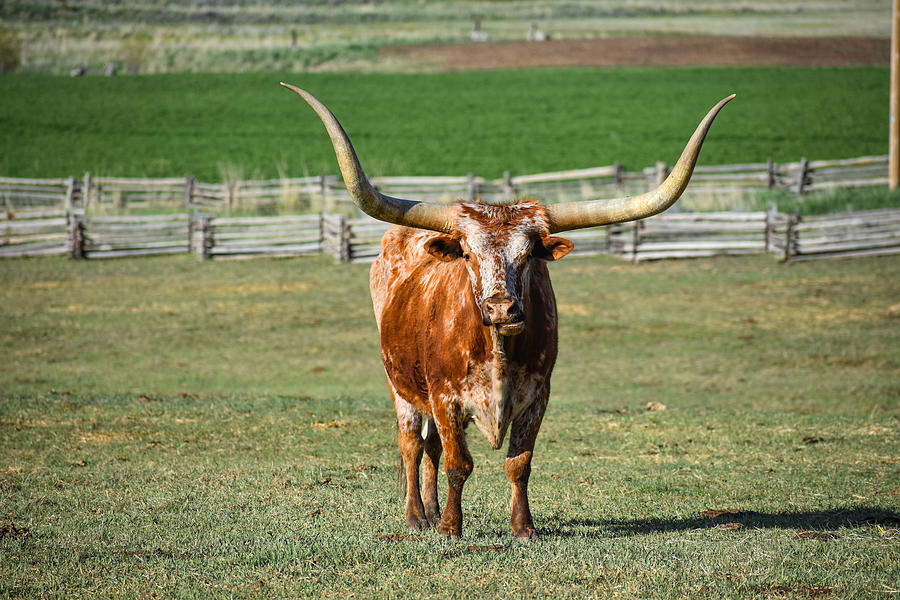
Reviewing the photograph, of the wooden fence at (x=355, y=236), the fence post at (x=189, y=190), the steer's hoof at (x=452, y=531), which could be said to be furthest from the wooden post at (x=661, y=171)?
the steer's hoof at (x=452, y=531)

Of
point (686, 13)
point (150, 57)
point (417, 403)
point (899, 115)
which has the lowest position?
point (417, 403)

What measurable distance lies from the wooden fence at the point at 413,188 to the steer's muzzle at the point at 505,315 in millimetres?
25507

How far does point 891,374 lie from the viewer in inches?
582

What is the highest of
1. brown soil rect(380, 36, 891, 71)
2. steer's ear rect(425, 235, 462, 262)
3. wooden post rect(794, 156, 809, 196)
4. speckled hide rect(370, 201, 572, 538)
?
brown soil rect(380, 36, 891, 71)

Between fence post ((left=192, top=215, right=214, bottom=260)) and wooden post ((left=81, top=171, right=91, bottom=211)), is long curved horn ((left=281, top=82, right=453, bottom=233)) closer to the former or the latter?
fence post ((left=192, top=215, right=214, bottom=260))

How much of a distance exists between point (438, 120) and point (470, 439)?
143 feet

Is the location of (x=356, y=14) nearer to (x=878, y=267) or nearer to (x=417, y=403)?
(x=878, y=267)

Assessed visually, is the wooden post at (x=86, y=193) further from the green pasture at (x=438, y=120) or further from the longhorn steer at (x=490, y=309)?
the longhorn steer at (x=490, y=309)

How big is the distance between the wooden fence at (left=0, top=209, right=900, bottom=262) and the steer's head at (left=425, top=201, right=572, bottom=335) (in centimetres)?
1833

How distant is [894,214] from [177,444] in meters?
18.7

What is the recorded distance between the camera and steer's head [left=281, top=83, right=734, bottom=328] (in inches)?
229

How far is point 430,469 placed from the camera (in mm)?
7562

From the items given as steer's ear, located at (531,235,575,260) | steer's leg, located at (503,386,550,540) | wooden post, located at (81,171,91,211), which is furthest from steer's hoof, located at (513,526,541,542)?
wooden post, located at (81,171,91,211)

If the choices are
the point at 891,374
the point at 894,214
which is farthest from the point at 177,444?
the point at 894,214
